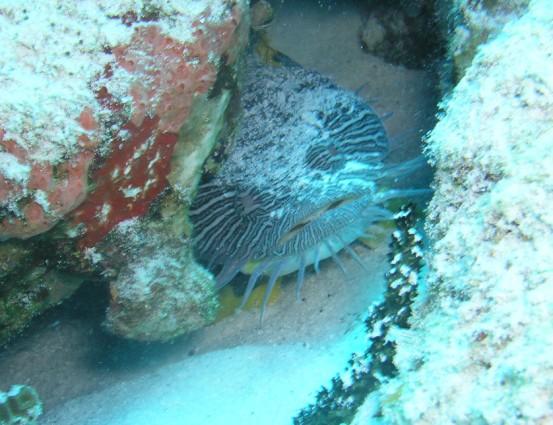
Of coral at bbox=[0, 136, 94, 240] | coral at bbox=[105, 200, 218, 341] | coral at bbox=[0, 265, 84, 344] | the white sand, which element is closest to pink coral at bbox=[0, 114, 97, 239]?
coral at bbox=[0, 136, 94, 240]

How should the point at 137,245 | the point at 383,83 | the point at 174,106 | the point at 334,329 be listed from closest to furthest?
the point at 174,106, the point at 137,245, the point at 334,329, the point at 383,83

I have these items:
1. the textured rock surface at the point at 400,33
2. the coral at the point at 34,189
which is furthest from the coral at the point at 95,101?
the textured rock surface at the point at 400,33

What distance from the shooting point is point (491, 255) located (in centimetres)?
154

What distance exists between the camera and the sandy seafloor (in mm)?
3299

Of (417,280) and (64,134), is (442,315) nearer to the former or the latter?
(417,280)

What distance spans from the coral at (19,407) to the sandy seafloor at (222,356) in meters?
0.47

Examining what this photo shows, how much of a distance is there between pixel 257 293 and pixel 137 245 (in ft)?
6.31

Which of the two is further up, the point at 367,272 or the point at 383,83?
the point at 383,83

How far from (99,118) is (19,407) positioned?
2276mm

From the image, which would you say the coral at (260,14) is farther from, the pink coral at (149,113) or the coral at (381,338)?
the coral at (381,338)

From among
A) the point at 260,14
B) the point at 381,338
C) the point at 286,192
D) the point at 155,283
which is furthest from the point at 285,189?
the point at 260,14

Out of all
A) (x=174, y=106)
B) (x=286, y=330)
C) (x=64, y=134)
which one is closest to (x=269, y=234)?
(x=286, y=330)

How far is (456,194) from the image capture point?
1.88 m

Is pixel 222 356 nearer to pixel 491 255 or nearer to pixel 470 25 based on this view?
pixel 491 255
